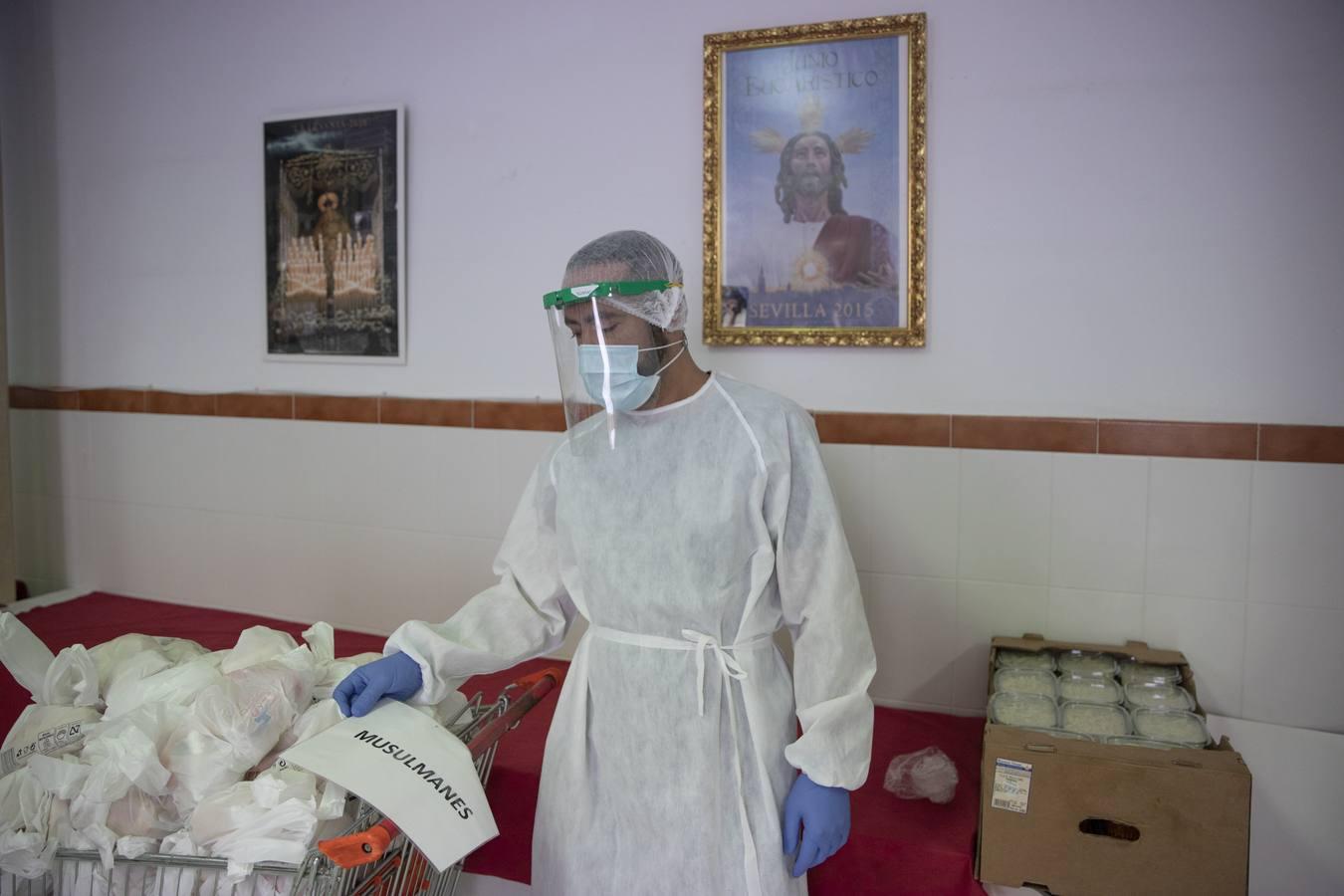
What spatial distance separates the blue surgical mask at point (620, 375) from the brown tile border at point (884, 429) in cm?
84

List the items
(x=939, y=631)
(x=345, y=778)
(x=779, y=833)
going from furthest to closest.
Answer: (x=939, y=631)
(x=779, y=833)
(x=345, y=778)

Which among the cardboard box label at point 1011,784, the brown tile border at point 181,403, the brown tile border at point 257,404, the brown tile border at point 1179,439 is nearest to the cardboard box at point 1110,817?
→ the cardboard box label at point 1011,784

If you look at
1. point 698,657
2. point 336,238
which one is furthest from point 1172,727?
point 336,238

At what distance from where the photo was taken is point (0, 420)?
3029 mm

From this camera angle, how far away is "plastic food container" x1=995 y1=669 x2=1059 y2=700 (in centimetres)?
195

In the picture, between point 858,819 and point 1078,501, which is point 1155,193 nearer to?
point 1078,501

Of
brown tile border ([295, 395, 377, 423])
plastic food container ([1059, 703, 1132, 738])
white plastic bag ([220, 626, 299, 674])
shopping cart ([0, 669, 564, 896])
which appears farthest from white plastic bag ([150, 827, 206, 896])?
brown tile border ([295, 395, 377, 423])

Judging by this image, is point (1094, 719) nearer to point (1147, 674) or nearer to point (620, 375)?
point (1147, 674)

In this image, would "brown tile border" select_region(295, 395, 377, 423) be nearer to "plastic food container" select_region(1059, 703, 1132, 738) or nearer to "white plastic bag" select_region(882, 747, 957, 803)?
"white plastic bag" select_region(882, 747, 957, 803)

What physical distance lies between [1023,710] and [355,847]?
4.22 ft

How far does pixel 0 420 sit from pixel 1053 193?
10.3ft

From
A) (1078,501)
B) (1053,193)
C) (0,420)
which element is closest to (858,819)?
(1078,501)

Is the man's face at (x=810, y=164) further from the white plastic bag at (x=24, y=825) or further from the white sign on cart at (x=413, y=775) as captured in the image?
the white plastic bag at (x=24, y=825)

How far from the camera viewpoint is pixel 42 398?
3395 millimetres
